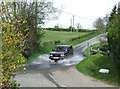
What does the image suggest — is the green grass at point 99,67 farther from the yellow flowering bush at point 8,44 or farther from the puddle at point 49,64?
the yellow flowering bush at point 8,44

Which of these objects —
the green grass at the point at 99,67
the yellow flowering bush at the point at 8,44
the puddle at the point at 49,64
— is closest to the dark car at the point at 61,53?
the puddle at the point at 49,64

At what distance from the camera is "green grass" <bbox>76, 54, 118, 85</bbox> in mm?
9336

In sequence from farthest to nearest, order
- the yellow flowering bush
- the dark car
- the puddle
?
the dark car
the puddle
the yellow flowering bush

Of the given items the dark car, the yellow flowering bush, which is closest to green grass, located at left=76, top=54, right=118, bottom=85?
the dark car

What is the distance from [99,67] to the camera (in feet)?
37.8

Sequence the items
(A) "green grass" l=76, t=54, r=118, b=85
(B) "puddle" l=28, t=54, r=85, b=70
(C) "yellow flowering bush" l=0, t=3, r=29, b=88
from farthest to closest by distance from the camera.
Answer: (B) "puddle" l=28, t=54, r=85, b=70
(A) "green grass" l=76, t=54, r=118, b=85
(C) "yellow flowering bush" l=0, t=3, r=29, b=88

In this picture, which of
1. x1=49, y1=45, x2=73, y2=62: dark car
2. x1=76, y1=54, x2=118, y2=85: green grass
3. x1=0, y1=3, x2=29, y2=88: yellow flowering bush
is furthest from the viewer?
x1=49, y1=45, x2=73, y2=62: dark car

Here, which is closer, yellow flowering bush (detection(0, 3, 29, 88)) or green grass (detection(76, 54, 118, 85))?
yellow flowering bush (detection(0, 3, 29, 88))

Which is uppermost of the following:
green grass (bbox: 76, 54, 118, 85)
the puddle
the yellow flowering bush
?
the yellow flowering bush

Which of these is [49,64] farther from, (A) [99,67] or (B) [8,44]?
(B) [8,44]

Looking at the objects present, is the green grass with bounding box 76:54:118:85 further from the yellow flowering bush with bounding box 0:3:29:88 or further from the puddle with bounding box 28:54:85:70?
the yellow flowering bush with bounding box 0:3:29:88

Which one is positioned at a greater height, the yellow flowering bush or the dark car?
the yellow flowering bush

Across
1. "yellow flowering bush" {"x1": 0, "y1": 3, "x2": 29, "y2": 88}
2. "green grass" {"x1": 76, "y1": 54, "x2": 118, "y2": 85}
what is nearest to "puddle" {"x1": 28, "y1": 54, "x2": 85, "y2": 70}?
"green grass" {"x1": 76, "y1": 54, "x2": 118, "y2": 85}

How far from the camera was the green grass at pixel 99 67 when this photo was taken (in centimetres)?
934
